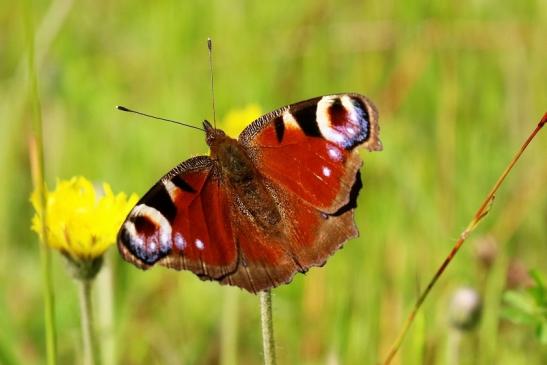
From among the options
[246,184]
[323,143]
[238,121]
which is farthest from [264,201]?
[238,121]

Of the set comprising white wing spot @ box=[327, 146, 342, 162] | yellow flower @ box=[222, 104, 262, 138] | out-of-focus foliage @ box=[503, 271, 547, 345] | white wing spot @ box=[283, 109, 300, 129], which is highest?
yellow flower @ box=[222, 104, 262, 138]

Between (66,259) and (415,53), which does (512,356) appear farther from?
(415,53)

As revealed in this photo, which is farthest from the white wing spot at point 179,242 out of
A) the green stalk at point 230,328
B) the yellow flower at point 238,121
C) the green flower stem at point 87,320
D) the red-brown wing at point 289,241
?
the yellow flower at point 238,121

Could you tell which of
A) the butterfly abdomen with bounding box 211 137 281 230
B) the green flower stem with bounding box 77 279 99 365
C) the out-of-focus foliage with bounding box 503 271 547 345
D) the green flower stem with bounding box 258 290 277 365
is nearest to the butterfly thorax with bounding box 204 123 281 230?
the butterfly abdomen with bounding box 211 137 281 230

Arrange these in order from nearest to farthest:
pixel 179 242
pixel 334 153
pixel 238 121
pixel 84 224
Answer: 1. pixel 179 242
2. pixel 334 153
3. pixel 84 224
4. pixel 238 121

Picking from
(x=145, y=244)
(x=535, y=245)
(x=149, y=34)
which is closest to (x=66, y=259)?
Result: (x=145, y=244)

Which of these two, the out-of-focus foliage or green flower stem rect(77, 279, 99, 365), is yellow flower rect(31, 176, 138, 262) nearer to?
green flower stem rect(77, 279, 99, 365)

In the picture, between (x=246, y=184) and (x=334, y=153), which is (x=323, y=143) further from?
(x=246, y=184)
